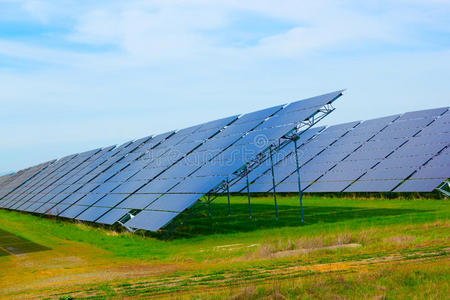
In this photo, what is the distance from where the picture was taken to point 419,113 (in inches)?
1235

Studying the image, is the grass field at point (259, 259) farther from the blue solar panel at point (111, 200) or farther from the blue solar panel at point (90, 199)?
the blue solar panel at point (90, 199)

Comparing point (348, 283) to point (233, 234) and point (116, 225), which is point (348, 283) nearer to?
point (233, 234)

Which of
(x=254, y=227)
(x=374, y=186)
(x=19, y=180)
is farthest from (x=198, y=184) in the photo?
(x=19, y=180)

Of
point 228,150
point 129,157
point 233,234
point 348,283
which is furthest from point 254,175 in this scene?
point 348,283

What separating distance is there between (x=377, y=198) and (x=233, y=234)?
1201 centimetres

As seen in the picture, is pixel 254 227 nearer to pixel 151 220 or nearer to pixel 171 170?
pixel 151 220

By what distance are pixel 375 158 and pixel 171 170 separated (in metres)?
13.6

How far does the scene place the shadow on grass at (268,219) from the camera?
18406mm

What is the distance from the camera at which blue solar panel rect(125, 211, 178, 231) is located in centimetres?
1622

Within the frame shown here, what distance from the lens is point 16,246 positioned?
744 inches

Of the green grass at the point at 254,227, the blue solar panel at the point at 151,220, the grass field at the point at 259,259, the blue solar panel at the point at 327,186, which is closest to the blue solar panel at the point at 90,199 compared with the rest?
the green grass at the point at 254,227

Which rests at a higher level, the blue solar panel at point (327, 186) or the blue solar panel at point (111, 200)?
the blue solar panel at point (111, 200)

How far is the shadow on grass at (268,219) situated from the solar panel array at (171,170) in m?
1.70

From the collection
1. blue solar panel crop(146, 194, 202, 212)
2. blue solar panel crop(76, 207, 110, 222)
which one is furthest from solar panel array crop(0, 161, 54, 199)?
blue solar panel crop(146, 194, 202, 212)
